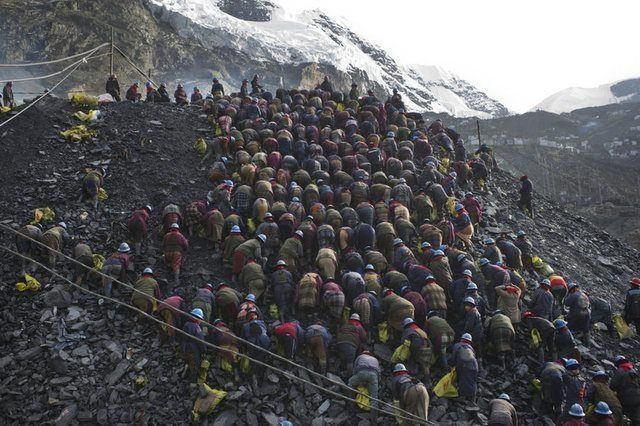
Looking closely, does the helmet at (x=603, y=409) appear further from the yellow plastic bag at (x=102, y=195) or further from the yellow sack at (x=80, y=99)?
the yellow sack at (x=80, y=99)

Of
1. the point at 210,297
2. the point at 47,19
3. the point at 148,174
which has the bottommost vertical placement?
the point at 210,297

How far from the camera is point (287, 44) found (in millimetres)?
83500

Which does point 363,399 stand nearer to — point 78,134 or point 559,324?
point 559,324

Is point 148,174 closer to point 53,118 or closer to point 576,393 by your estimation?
point 53,118

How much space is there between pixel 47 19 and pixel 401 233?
61.2 m

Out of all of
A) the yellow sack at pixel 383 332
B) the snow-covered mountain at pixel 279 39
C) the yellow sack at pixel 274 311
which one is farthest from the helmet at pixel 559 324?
the snow-covered mountain at pixel 279 39

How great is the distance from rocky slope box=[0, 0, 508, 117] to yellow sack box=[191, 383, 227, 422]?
4872 cm

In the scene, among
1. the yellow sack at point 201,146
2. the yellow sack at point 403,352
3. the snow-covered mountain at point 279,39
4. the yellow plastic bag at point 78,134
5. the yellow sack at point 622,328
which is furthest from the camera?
the snow-covered mountain at point 279,39

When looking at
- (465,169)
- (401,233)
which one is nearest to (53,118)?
(401,233)

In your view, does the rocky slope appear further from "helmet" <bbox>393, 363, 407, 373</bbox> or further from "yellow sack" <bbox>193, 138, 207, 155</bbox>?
"helmet" <bbox>393, 363, 407, 373</bbox>

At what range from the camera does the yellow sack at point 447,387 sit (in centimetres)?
898

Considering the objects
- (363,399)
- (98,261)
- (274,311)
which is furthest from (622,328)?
(98,261)

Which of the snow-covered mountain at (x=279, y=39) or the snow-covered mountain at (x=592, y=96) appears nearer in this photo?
the snow-covered mountain at (x=279, y=39)

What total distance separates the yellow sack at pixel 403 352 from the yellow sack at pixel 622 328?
6835 millimetres
